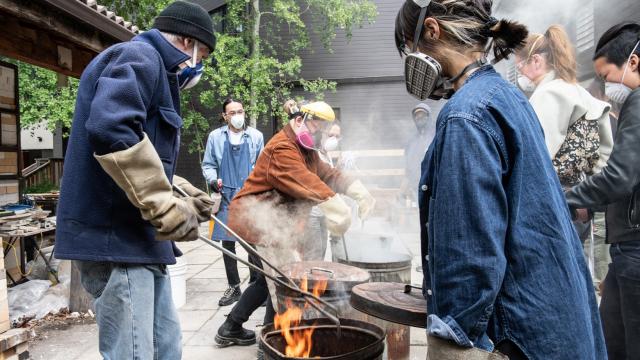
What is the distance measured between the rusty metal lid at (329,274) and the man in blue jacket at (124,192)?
1.29 meters

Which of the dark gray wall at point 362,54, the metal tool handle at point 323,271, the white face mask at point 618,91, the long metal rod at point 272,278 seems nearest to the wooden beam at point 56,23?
the long metal rod at point 272,278

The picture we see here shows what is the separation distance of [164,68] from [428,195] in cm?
165

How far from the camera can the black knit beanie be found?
2627mm

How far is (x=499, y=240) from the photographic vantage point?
1.41 m

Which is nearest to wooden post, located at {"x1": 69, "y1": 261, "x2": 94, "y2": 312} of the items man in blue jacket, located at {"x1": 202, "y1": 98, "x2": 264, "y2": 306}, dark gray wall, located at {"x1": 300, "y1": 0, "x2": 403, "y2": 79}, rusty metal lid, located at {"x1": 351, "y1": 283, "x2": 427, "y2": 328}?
man in blue jacket, located at {"x1": 202, "y1": 98, "x2": 264, "y2": 306}

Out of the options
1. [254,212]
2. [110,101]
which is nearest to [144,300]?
[110,101]

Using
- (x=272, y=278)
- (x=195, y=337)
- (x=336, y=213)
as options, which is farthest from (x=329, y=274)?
(x=195, y=337)

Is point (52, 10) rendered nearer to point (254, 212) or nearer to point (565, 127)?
point (254, 212)

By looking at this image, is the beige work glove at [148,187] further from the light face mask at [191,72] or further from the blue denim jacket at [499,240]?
the blue denim jacket at [499,240]

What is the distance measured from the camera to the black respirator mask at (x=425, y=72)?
1713 millimetres

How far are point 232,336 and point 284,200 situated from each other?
1.61 metres

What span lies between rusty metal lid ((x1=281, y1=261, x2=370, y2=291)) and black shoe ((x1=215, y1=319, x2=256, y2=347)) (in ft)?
4.17

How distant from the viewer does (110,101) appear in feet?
6.76

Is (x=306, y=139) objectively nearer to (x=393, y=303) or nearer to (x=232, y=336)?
(x=232, y=336)
